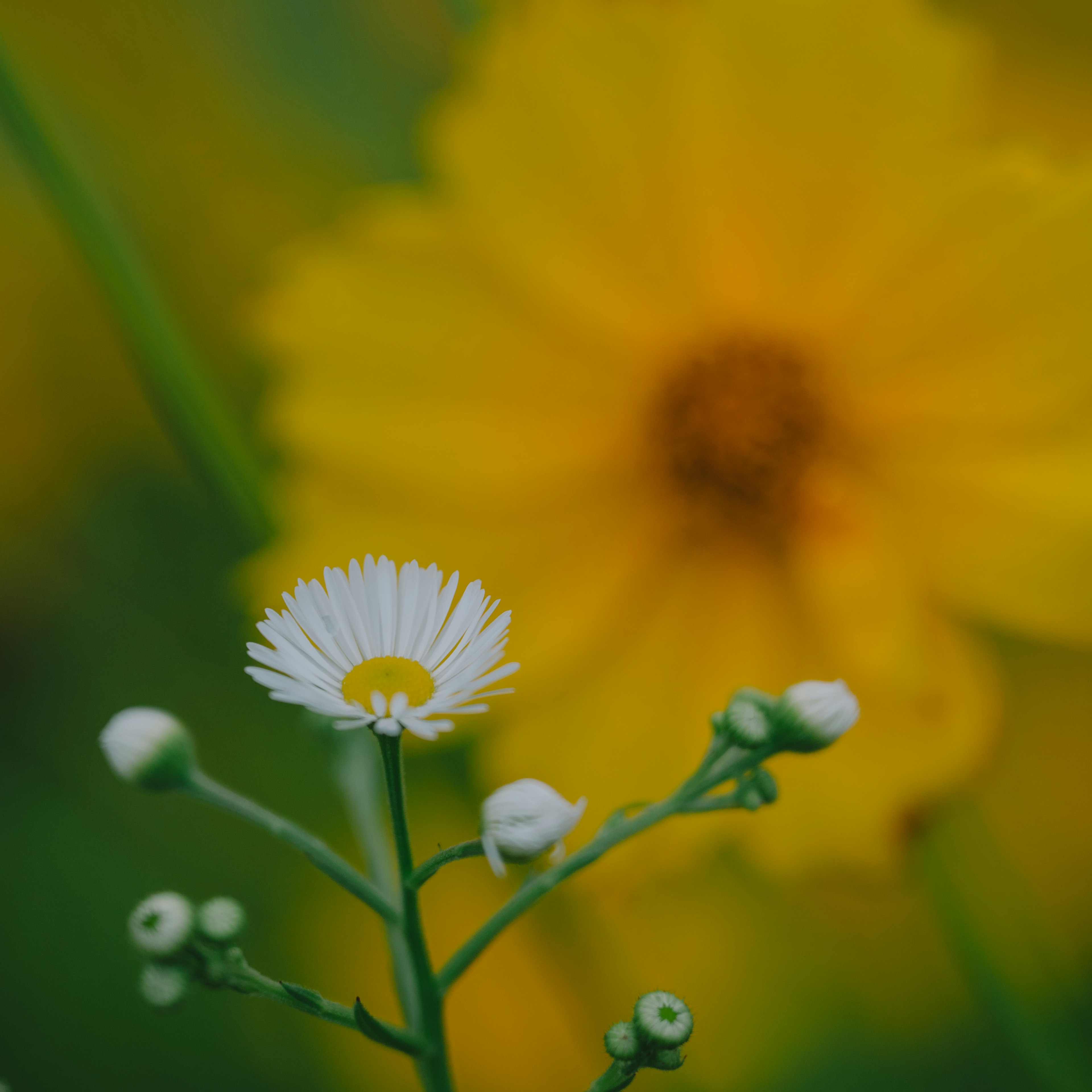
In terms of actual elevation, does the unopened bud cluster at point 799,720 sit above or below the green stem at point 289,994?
above

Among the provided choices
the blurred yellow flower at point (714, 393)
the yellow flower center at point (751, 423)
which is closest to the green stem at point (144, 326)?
the blurred yellow flower at point (714, 393)

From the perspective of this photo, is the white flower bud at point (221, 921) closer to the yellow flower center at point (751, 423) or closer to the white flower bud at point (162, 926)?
the white flower bud at point (162, 926)

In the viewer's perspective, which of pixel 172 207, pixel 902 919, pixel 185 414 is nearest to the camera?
pixel 185 414

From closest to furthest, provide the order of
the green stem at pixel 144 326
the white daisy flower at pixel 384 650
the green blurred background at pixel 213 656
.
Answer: the white daisy flower at pixel 384 650 < the green stem at pixel 144 326 < the green blurred background at pixel 213 656

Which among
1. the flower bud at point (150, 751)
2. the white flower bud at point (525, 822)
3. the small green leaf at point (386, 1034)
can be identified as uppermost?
the flower bud at point (150, 751)

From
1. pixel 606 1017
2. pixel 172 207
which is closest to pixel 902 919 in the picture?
pixel 606 1017

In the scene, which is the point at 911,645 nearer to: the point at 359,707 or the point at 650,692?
the point at 650,692
